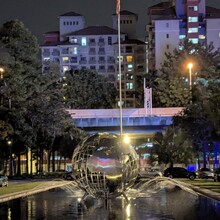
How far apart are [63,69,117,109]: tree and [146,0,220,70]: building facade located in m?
23.4

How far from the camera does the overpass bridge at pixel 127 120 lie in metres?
83.1

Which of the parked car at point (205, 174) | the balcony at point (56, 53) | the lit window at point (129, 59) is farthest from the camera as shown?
the balcony at point (56, 53)

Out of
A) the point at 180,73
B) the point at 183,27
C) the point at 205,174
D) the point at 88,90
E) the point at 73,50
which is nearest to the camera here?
the point at 205,174

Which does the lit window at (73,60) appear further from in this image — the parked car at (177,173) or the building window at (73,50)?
the parked car at (177,173)

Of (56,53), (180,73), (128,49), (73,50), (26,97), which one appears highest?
(73,50)

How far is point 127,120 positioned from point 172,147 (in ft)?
28.2

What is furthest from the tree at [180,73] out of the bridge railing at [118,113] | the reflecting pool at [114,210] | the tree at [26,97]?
the reflecting pool at [114,210]

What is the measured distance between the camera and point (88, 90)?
127 metres

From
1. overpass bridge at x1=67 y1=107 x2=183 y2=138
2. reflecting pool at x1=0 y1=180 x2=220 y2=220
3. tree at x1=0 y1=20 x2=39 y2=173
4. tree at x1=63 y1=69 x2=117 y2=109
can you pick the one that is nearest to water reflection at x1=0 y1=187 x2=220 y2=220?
reflecting pool at x1=0 y1=180 x2=220 y2=220

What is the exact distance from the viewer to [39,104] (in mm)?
75062

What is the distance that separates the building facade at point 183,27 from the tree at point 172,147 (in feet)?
233

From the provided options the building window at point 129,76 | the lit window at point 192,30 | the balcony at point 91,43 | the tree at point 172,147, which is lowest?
the tree at point 172,147

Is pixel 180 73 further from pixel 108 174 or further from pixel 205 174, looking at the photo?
pixel 108 174

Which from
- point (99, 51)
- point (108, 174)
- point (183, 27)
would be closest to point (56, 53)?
point (99, 51)
